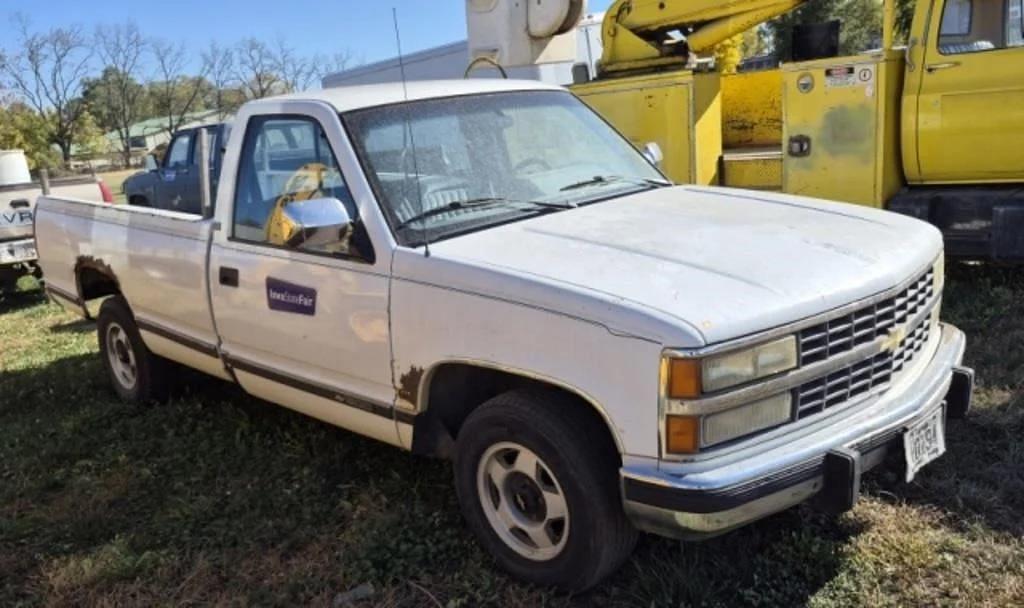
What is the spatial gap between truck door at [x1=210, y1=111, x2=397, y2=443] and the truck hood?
1.46 ft

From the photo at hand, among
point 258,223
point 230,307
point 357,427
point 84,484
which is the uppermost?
point 258,223

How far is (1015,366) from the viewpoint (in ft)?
16.3

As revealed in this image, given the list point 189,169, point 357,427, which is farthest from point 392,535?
point 189,169

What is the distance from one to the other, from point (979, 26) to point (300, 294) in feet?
16.6

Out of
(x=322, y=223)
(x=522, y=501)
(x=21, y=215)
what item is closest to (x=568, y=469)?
(x=522, y=501)

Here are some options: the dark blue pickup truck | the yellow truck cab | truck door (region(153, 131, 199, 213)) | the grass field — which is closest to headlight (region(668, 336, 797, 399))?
the grass field

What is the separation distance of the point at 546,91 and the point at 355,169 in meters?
1.32

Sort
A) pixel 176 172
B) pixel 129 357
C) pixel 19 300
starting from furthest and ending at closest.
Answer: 1. pixel 176 172
2. pixel 19 300
3. pixel 129 357

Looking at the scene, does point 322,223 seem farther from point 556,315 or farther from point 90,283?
point 90,283

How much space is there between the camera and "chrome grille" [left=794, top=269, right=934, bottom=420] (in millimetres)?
2877

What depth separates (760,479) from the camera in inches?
108

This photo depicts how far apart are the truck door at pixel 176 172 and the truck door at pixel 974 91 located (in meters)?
10.5

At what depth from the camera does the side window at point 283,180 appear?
374cm

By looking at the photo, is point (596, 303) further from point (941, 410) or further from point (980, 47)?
point (980, 47)
